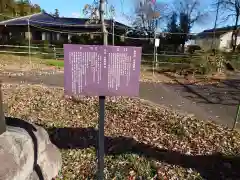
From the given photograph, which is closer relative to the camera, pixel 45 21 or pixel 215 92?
pixel 215 92

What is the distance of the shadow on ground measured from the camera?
11.1 feet

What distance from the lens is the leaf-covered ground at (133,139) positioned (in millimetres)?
3401

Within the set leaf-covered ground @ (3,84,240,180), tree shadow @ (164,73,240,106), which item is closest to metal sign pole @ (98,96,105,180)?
leaf-covered ground @ (3,84,240,180)

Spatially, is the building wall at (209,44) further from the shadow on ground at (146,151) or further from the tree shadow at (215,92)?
the shadow on ground at (146,151)

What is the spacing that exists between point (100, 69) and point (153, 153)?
76.8 inches

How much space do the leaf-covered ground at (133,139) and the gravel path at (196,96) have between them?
3.63 feet

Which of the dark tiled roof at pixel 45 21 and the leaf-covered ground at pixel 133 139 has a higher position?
the dark tiled roof at pixel 45 21

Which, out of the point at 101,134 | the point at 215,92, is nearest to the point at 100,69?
the point at 101,134

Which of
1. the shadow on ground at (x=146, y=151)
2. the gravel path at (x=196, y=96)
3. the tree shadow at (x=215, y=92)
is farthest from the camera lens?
the tree shadow at (x=215, y=92)

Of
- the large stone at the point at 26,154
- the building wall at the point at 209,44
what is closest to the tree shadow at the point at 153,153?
the large stone at the point at 26,154

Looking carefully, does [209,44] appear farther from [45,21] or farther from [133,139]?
[133,139]

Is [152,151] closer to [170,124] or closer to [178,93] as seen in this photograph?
[170,124]

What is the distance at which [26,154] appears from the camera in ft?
8.93

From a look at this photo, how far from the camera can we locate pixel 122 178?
320 centimetres
